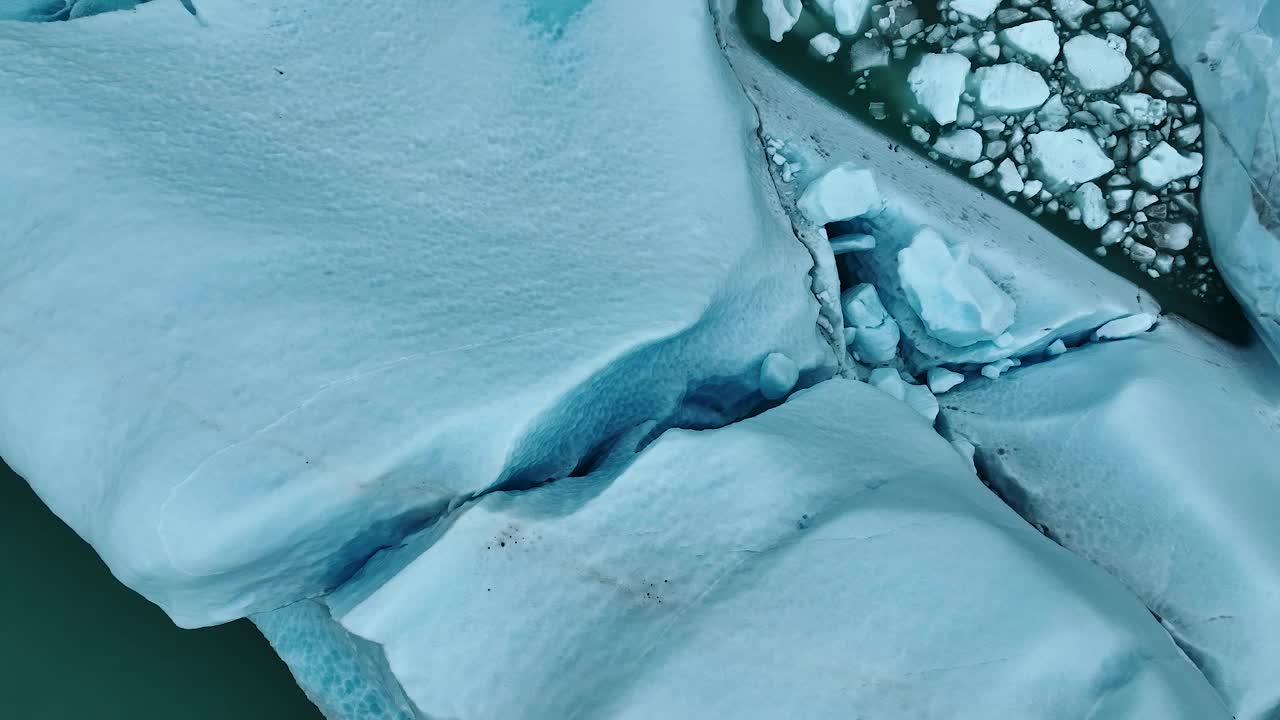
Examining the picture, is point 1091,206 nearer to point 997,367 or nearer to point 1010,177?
point 1010,177

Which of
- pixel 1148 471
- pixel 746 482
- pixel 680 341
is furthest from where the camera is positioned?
pixel 1148 471

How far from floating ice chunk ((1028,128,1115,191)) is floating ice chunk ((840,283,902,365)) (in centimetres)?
54

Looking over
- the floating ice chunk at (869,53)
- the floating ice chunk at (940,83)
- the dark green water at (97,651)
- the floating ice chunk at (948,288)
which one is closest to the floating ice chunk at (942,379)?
the floating ice chunk at (948,288)

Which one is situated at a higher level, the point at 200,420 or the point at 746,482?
the point at 200,420

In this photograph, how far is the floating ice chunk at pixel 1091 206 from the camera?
177 cm

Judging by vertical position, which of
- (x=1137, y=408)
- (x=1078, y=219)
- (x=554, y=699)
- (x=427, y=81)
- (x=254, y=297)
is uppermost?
(x=427, y=81)

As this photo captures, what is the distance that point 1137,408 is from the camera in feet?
4.93

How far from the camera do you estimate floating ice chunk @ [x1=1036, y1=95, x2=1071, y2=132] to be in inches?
69.8

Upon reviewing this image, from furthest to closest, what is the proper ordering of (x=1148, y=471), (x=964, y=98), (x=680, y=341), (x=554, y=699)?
(x=964, y=98), (x=1148, y=471), (x=680, y=341), (x=554, y=699)

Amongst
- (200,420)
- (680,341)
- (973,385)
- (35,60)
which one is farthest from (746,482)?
(35,60)

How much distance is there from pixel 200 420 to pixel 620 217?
28.4 inches

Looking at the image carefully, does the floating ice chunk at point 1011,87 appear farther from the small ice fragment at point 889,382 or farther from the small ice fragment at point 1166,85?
Result: the small ice fragment at point 889,382

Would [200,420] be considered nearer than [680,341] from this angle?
Yes

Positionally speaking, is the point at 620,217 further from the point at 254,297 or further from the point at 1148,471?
the point at 1148,471
